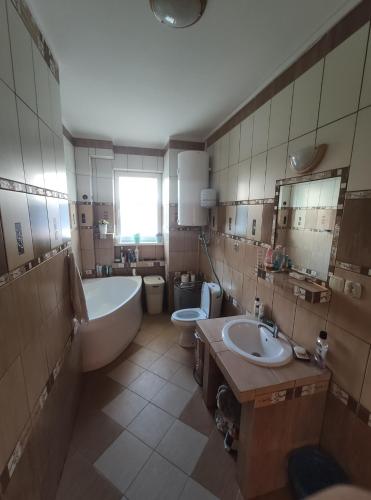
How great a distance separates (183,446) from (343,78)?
2327mm

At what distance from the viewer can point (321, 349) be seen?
45.8 inches

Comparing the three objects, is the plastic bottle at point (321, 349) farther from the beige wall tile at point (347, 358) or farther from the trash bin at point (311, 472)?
the trash bin at point (311, 472)

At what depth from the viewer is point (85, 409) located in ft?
5.59

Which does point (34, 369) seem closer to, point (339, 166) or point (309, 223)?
point (309, 223)

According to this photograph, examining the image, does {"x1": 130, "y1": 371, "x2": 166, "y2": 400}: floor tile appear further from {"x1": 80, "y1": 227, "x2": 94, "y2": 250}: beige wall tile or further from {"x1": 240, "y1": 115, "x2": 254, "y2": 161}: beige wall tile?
{"x1": 240, "y1": 115, "x2": 254, "y2": 161}: beige wall tile

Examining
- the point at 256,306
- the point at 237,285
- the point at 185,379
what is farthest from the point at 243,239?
the point at 185,379

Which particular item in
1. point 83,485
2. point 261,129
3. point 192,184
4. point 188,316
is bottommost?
point 83,485

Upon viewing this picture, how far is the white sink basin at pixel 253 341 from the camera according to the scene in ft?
4.31

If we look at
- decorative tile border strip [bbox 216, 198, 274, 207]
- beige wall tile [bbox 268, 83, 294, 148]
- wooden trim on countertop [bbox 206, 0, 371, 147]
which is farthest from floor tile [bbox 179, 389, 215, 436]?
wooden trim on countertop [bbox 206, 0, 371, 147]

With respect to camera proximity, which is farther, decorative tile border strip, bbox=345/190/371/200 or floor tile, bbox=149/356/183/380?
floor tile, bbox=149/356/183/380

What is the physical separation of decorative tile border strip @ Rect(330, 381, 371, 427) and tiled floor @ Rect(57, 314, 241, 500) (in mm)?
809

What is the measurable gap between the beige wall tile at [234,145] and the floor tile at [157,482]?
2.40 m

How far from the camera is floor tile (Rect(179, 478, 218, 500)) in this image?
1188 mm

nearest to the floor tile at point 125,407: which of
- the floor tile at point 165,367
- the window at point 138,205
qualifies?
the floor tile at point 165,367
